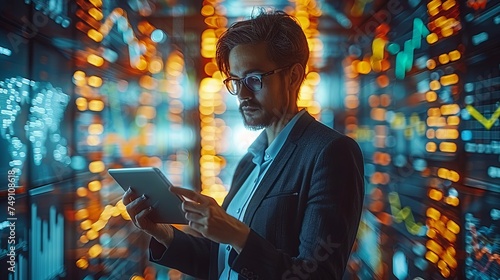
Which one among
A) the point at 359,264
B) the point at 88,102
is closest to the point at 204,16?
the point at 88,102

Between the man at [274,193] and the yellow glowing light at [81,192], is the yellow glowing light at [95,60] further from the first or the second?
the man at [274,193]

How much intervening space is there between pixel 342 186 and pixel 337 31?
180 cm

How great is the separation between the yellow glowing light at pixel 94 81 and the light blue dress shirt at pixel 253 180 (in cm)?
76

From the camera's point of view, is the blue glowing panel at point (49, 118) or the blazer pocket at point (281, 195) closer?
the blazer pocket at point (281, 195)

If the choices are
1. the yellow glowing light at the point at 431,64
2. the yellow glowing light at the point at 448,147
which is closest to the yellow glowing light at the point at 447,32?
the yellow glowing light at the point at 431,64

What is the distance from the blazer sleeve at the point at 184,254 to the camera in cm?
132

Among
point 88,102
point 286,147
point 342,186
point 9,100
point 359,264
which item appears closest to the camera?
point 342,186

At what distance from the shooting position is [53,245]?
5.22ft

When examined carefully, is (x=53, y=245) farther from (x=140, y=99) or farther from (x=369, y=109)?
(x=369, y=109)

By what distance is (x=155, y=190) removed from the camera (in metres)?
1.15

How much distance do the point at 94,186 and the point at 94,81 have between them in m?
0.35

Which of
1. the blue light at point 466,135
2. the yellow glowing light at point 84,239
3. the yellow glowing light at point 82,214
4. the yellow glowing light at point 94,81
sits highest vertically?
the yellow glowing light at point 94,81

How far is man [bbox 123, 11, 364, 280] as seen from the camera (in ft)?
3.41

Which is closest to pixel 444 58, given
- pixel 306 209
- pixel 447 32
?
pixel 447 32
